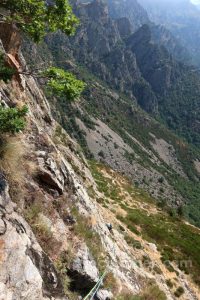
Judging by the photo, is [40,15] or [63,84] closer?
[63,84]

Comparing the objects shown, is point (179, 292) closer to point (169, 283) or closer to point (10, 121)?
point (169, 283)

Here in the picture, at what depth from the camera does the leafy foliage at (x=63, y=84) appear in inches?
592

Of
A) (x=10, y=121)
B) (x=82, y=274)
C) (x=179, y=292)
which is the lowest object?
(x=179, y=292)

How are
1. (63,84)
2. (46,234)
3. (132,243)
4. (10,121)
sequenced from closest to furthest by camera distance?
(10,121)
(46,234)
(63,84)
(132,243)

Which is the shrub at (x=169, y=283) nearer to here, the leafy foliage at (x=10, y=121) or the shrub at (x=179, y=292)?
the shrub at (x=179, y=292)

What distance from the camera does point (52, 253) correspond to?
1431 centimetres

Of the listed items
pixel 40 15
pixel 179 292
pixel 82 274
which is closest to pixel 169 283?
pixel 179 292

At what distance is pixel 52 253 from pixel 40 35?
383 inches

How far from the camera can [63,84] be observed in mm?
15289

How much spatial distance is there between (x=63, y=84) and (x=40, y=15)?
12.7ft

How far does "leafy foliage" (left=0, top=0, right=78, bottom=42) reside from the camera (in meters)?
16.5

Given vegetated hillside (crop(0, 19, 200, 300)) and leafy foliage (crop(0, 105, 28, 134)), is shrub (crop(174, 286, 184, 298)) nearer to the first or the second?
vegetated hillside (crop(0, 19, 200, 300))

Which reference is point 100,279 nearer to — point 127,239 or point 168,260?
point 127,239

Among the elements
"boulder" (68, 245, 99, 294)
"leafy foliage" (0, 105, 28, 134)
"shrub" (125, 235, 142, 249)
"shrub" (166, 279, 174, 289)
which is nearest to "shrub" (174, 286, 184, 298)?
"shrub" (166, 279, 174, 289)
